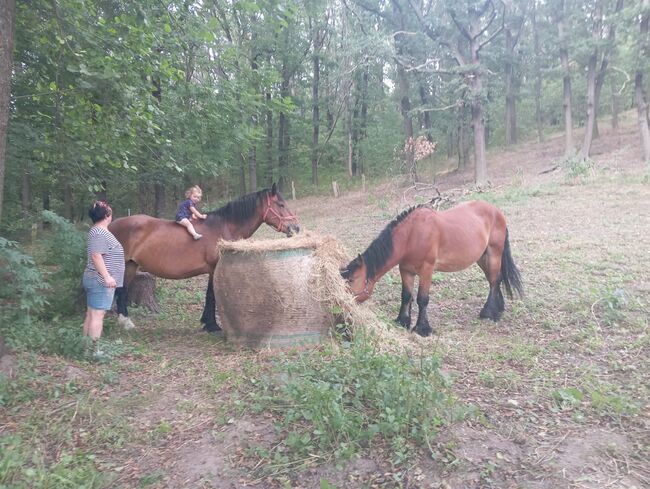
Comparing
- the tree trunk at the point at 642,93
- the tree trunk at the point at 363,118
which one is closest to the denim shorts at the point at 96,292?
the tree trunk at the point at 642,93

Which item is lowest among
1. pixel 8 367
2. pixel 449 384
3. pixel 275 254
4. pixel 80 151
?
pixel 449 384

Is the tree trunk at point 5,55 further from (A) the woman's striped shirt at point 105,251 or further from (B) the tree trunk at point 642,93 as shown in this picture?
(B) the tree trunk at point 642,93

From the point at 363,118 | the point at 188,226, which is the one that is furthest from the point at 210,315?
the point at 363,118

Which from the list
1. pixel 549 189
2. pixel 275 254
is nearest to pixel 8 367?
pixel 275 254

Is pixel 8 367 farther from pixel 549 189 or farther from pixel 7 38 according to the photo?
pixel 549 189

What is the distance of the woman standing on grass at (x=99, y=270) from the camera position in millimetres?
4711

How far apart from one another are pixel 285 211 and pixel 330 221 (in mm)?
10192

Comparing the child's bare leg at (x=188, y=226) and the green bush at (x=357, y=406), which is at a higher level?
the child's bare leg at (x=188, y=226)

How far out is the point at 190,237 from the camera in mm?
6121

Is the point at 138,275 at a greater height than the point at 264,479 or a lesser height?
greater

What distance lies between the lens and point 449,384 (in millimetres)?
3572

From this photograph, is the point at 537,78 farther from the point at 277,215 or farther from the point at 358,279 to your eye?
the point at 358,279

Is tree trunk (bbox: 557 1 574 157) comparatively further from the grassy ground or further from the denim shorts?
the denim shorts

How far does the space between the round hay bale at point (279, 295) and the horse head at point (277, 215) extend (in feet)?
4.07
